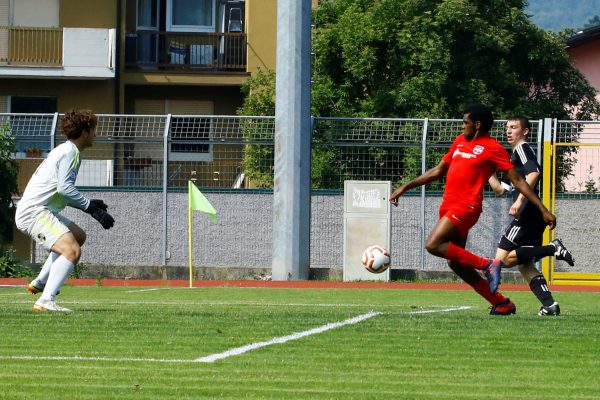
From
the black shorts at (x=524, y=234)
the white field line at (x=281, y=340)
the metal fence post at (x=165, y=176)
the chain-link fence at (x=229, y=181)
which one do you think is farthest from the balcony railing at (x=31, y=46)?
the white field line at (x=281, y=340)

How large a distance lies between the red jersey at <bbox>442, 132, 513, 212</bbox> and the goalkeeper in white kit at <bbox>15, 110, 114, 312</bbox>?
3.09m

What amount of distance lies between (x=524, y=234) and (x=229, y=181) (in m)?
13.1

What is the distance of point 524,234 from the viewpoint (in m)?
13.2

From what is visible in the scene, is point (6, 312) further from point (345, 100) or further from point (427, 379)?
point (345, 100)

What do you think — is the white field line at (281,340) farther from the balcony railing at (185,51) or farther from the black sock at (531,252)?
the balcony railing at (185,51)

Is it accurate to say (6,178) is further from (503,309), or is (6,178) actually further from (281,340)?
(281,340)

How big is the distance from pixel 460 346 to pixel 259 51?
2824cm

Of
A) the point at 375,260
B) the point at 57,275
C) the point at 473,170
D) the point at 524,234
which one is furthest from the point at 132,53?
the point at 473,170

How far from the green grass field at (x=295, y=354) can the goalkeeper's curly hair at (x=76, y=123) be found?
159 centimetres

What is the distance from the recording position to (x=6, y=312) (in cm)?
1182

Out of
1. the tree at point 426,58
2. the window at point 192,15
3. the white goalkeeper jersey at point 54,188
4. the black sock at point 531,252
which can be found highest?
the window at point 192,15

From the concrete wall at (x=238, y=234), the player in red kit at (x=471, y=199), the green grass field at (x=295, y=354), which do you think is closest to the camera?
the green grass field at (x=295, y=354)

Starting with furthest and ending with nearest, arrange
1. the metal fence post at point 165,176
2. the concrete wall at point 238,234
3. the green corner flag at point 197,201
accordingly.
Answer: the metal fence post at point 165,176, the concrete wall at point 238,234, the green corner flag at point 197,201

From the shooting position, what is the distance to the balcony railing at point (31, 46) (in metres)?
36.1
